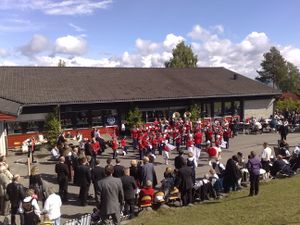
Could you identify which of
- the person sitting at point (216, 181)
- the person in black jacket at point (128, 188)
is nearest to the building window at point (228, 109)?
the person sitting at point (216, 181)

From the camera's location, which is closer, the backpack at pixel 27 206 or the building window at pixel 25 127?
the backpack at pixel 27 206

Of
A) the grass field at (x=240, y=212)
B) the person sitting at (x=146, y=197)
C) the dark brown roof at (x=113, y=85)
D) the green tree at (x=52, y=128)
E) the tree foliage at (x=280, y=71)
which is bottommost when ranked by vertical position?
the grass field at (x=240, y=212)

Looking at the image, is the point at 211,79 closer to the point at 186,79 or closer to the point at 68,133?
the point at 186,79

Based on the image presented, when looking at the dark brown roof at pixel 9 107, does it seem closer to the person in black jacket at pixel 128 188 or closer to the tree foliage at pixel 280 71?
the person in black jacket at pixel 128 188

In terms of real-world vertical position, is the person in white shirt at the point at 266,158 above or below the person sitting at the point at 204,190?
above

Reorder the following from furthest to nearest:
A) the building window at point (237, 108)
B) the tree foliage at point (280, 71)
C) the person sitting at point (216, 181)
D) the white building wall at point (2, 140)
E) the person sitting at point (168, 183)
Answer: the tree foliage at point (280, 71)
the building window at point (237, 108)
the white building wall at point (2, 140)
the person sitting at point (216, 181)
the person sitting at point (168, 183)

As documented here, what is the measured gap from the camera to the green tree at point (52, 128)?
27.5m

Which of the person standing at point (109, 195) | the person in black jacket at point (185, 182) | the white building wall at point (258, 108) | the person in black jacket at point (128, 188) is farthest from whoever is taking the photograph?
the white building wall at point (258, 108)

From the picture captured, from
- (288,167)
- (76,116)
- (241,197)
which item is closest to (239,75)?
(76,116)

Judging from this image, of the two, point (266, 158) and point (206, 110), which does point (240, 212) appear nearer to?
point (266, 158)

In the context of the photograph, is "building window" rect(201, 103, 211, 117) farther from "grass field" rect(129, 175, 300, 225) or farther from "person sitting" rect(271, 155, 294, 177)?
"grass field" rect(129, 175, 300, 225)

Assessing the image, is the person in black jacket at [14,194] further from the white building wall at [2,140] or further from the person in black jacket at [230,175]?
the white building wall at [2,140]

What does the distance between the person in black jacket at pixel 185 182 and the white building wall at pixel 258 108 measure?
26.7m

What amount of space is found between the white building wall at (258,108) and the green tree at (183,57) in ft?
94.7
